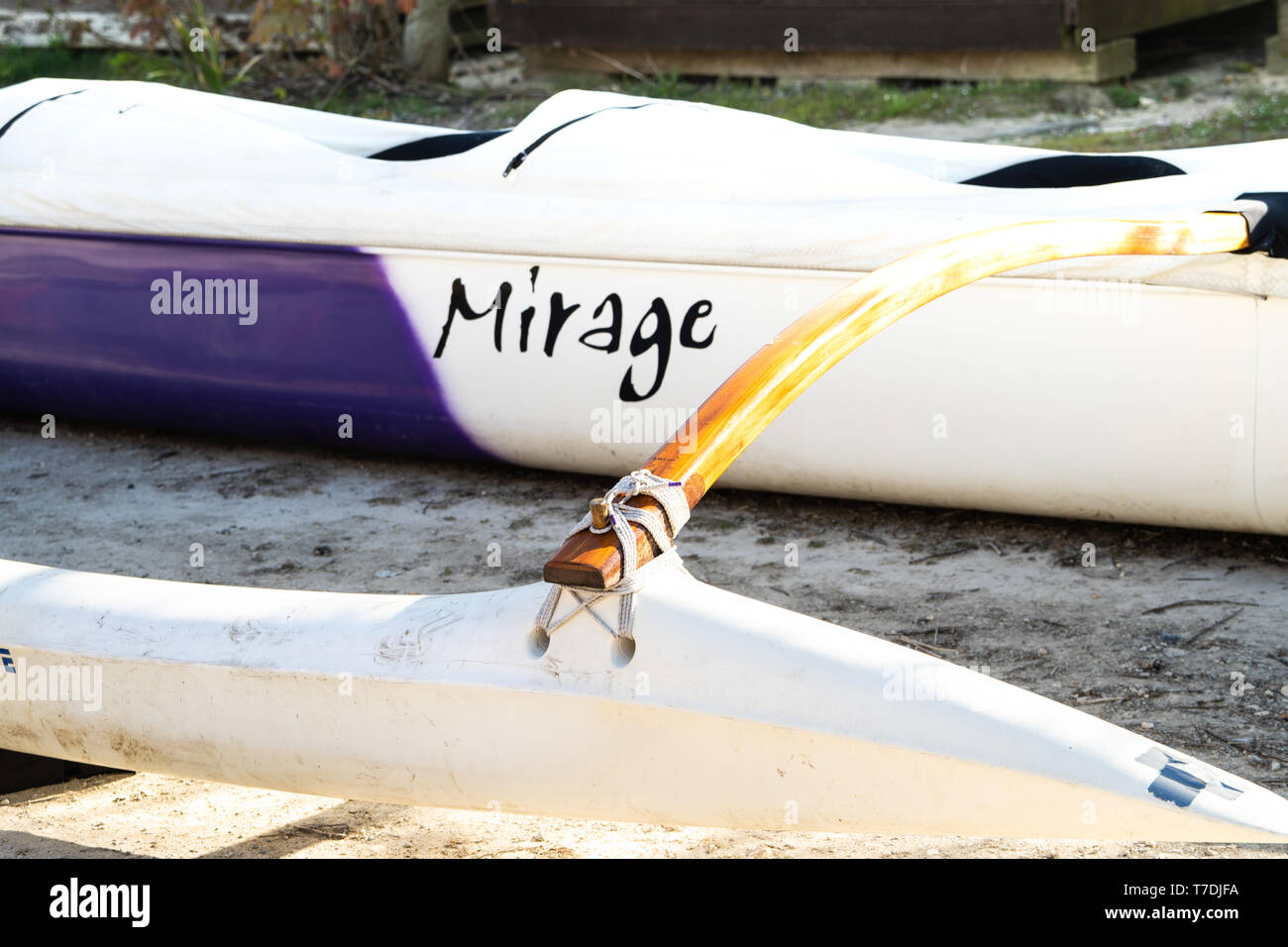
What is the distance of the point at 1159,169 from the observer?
2.93m

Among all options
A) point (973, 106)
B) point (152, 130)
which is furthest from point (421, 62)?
point (152, 130)

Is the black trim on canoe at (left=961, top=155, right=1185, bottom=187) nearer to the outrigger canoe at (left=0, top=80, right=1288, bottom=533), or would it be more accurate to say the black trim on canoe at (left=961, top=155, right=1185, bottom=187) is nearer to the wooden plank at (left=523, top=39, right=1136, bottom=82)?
the outrigger canoe at (left=0, top=80, right=1288, bottom=533)

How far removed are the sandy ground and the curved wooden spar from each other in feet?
1.66

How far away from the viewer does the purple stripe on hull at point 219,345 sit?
318cm

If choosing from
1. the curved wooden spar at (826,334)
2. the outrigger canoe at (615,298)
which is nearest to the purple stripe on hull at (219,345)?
the outrigger canoe at (615,298)

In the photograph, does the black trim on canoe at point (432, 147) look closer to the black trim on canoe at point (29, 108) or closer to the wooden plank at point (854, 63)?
the black trim on canoe at point (29, 108)

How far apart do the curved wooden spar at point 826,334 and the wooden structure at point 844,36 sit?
429cm

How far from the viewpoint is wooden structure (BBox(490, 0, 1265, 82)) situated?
6.24 m

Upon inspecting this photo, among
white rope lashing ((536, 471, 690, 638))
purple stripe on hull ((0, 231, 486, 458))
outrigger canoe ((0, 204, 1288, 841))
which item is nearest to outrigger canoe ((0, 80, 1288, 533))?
purple stripe on hull ((0, 231, 486, 458))
